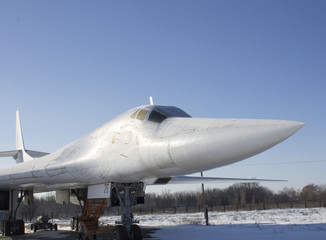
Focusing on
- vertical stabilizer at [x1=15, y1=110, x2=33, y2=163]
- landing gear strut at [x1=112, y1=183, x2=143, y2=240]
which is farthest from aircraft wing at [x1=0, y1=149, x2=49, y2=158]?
landing gear strut at [x1=112, y1=183, x2=143, y2=240]

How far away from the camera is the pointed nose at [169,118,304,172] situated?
473 centimetres

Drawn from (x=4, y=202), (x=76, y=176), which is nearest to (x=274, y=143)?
(x=76, y=176)

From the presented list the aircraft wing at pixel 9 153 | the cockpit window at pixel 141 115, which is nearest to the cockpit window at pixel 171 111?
the cockpit window at pixel 141 115

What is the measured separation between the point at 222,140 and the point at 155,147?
1489mm

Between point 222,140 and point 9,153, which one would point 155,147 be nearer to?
point 222,140

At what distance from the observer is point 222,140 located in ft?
16.7

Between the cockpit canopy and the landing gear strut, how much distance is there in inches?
80.5

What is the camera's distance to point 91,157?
7.68 metres

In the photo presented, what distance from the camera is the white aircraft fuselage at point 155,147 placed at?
493cm

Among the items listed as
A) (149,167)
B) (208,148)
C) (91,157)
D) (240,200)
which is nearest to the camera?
(208,148)

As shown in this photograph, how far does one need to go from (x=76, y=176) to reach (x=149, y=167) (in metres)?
2.76

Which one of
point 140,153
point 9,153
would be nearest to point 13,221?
point 9,153

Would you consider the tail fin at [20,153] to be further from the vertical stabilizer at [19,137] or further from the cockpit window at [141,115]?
the cockpit window at [141,115]

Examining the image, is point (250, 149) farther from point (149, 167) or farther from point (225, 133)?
point (149, 167)
